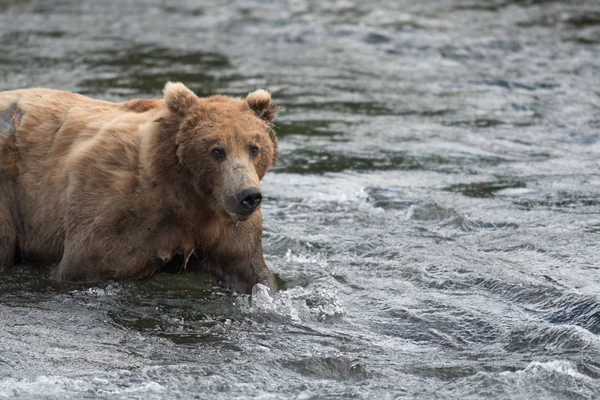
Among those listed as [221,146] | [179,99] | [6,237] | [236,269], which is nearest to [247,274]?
[236,269]

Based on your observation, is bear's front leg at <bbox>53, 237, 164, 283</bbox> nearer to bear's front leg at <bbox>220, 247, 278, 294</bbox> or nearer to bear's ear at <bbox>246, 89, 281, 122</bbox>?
bear's front leg at <bbox>220, 247, 278, 294</bbox>

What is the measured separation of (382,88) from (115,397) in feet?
27.9

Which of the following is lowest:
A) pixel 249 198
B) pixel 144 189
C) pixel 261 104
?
pixel 144 189

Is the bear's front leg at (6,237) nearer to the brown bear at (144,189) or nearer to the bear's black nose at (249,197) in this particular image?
the brown bear at (144,189)

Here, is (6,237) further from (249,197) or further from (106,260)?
(249,197)

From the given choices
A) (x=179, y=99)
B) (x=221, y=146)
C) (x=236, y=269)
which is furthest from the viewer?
(x=236, y=269)

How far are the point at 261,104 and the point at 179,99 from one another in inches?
19.0

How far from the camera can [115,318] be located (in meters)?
6.31

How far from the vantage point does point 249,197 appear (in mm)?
5852

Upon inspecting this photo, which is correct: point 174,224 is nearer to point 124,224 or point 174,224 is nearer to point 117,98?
point 124,224

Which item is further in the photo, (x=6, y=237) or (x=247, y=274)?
(x=6, y=237)

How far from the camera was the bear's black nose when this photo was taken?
5.85 metres

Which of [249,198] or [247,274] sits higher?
[249,198]

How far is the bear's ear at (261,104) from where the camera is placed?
638 cm
